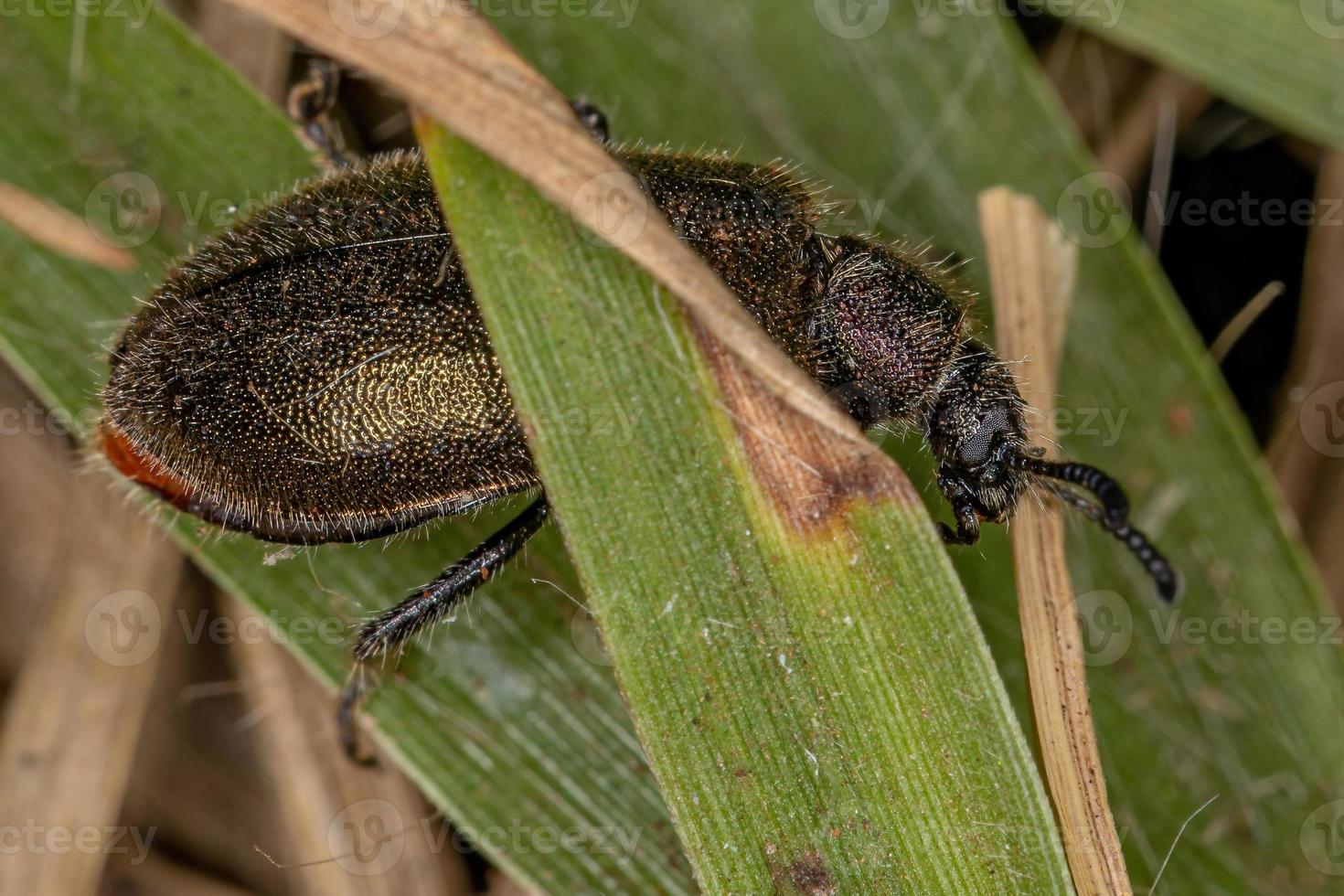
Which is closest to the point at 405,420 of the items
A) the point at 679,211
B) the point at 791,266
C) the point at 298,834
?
the point at 679,211

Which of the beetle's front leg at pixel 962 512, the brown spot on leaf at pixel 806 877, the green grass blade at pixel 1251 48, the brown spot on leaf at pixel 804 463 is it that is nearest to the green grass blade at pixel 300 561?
the brown spot on leaf at pixel 806 877

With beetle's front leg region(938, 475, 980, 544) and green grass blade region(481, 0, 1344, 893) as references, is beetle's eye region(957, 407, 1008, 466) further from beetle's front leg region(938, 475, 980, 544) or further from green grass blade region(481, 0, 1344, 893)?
green grass blade region(481, 0, 1344, 893)

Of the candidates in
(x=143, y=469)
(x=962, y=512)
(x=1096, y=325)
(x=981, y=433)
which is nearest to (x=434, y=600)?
(x=143, y=469)

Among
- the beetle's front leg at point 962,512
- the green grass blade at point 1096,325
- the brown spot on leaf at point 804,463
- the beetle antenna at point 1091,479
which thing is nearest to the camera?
the brown spot on leaf at point 804,463

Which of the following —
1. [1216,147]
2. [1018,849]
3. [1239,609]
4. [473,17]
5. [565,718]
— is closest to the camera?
[1018,849]

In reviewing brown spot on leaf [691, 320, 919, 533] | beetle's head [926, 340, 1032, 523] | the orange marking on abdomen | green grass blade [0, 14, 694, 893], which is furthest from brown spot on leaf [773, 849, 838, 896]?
the orange marking on abdomen

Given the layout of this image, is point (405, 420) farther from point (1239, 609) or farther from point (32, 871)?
point (1239, 609)

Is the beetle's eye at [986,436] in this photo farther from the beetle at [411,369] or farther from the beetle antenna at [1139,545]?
the beetle antenna at [1139,545]
